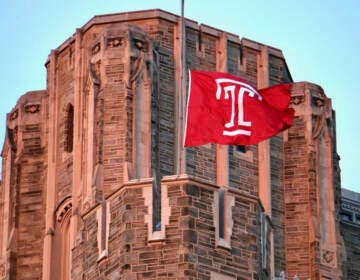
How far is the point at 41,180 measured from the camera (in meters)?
62.0

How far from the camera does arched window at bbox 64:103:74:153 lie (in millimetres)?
61125

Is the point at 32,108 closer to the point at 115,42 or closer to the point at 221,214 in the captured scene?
the point at 115,42

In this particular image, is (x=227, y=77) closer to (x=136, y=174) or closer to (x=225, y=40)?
(x=136, y=174)

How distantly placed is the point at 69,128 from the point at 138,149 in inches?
139

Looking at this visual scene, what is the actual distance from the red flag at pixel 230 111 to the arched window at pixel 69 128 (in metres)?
12.1

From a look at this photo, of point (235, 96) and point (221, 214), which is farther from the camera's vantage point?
point (235, 96)

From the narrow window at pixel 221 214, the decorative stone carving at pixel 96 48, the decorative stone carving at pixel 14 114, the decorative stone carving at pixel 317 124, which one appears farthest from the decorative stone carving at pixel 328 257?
the narrow window at pixel 221 214

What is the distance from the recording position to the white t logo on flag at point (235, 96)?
1912 inches

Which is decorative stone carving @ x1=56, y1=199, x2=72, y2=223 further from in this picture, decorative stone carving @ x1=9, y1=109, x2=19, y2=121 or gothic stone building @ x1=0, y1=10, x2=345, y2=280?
decorative stone carving @ x1=9, y1=109, x2=19, y2=121

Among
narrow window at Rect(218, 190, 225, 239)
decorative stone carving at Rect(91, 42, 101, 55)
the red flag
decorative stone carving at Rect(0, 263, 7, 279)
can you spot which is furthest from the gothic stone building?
narrow window at Rect(218, 190, 225, 239)

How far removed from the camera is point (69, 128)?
61500 mm

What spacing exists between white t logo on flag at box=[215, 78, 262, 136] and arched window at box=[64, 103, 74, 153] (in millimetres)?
12313

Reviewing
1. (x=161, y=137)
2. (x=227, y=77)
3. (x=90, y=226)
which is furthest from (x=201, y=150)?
(x=90, y=226)

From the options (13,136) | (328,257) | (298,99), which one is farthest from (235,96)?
(13,136)
